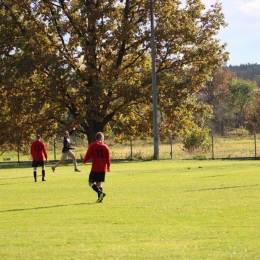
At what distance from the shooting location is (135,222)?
534 inches

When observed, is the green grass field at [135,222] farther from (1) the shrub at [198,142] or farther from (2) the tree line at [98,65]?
(1) the shrub at [198,142]

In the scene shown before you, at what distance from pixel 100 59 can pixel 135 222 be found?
1451 inches

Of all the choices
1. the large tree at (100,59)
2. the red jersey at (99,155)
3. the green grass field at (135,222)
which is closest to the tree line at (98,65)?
the large tree at (100,59)

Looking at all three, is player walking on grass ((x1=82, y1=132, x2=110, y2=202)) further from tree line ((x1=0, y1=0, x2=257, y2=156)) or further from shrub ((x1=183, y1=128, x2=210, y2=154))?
shrub ((x1=183, y1=128, x2=210, y2=154))

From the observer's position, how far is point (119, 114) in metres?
51.5

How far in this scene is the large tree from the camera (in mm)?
47375

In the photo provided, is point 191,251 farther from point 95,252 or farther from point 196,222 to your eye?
point 196,222

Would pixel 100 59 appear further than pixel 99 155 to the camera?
Yes

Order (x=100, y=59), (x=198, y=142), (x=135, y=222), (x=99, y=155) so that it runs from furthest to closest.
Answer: (x=198, y=142), (x=100, y=59), (x=99, y=155), (x=135, y=222)

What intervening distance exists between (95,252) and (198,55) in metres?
39.8

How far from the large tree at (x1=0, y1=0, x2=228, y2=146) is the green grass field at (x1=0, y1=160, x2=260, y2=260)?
24459 millimetres

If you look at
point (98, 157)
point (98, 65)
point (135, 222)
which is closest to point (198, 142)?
point (98, 65)

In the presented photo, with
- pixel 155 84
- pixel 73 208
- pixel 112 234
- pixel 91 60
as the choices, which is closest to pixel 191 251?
pixel 112 234

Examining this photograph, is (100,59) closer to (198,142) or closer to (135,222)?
(198,142)
